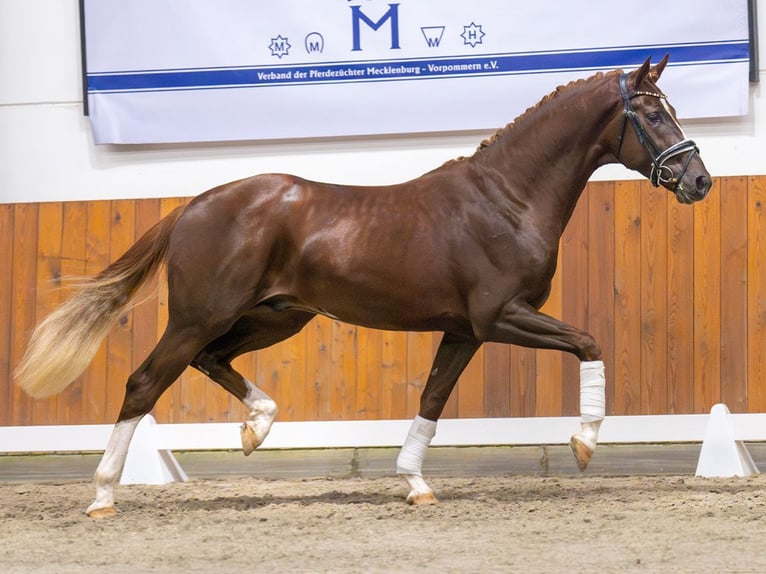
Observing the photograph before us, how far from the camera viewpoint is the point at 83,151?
7.34 metres

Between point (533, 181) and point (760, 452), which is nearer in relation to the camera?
point (533, 181)

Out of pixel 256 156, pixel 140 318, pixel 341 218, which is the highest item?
pixel 256 156

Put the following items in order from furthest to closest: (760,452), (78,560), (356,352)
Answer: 1. (356,352)
2. (760,452)
3. (78,560)

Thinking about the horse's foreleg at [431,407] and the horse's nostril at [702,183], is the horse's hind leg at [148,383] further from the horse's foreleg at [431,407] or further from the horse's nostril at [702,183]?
the horse's nostril at [702,183]

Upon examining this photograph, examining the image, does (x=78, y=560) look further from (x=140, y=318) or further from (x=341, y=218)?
(x=140, y=318)

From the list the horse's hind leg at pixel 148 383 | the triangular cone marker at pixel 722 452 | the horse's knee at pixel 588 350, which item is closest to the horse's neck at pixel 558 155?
the horse's knee at pixel 588 350

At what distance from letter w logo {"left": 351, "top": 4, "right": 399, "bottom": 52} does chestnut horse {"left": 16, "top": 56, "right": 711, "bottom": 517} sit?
1.93 m

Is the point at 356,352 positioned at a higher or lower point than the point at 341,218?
lower

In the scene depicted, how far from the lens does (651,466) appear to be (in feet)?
21.0

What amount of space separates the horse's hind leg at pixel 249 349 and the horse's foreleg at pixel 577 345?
115cm

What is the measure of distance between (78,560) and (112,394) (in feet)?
9.76

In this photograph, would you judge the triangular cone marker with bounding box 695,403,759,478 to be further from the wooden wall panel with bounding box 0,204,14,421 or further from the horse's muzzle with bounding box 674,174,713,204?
the wooden wall panel with bounding box 0,204,14,421

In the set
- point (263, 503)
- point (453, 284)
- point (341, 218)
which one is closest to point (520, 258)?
point (453, 284)

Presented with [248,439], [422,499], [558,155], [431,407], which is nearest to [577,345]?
[431,407]
